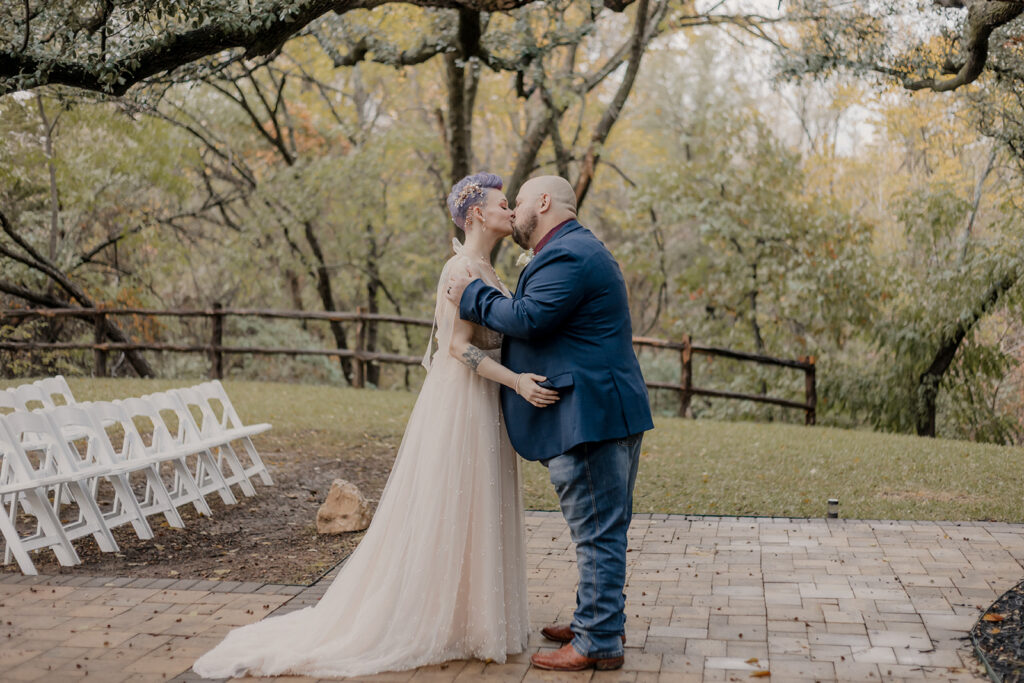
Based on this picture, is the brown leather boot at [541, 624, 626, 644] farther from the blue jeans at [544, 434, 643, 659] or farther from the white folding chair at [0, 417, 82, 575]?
the white folding chair at [0, 417, 82, 575]

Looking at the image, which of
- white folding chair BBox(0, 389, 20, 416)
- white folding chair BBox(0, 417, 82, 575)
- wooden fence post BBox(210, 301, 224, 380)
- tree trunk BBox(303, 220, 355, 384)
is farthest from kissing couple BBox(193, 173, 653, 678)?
tree trunk BBox(303, 220, 355, 384)

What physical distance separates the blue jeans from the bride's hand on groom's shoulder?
229 mm

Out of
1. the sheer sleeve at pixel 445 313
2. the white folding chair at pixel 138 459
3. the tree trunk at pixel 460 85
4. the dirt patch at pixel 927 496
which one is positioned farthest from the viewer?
the tree trunk at pixel 460 85

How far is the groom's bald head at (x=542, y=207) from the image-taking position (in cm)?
413

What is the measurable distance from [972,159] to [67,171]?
14558 mm

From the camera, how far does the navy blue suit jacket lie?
3889 mm

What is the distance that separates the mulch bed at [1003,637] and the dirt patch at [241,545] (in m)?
3.40

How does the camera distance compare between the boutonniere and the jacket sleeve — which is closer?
the jacket sleeve

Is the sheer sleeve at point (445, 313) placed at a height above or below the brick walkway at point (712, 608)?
above

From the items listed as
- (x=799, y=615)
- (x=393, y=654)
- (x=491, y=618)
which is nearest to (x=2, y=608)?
(x=393, y=654)

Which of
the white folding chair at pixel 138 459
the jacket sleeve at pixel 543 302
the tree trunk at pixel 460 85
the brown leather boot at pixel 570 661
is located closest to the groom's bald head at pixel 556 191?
the jacket sleeve at pixel 543 302

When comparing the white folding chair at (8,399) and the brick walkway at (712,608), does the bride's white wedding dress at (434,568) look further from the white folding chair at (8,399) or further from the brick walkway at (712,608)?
the white folding chair at (8,399)

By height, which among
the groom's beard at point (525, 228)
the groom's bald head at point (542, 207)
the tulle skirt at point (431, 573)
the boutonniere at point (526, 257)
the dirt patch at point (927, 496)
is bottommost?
the dirt patch at point (927, 496)

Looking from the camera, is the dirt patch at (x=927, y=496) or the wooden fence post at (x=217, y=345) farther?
the wooden fence post at (x=217, y=345)
